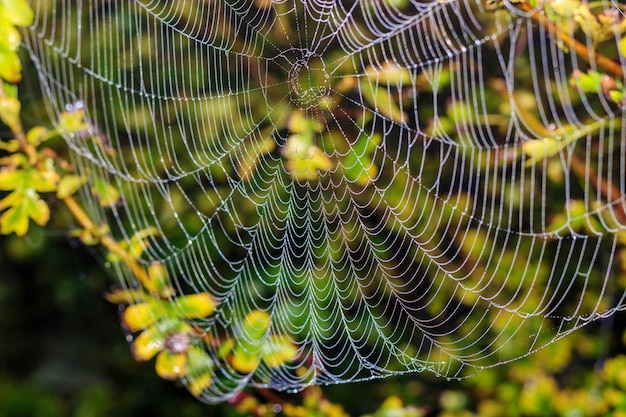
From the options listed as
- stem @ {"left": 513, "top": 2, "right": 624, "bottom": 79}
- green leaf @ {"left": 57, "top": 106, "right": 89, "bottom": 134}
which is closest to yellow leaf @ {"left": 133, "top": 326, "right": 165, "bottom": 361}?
green leaf @ {"left": 57, "top": 106, "right": 89, "bottom": 134}

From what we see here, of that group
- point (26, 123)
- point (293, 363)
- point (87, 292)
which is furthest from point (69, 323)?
point (293, 363)

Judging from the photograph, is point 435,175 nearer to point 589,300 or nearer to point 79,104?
point 589,300

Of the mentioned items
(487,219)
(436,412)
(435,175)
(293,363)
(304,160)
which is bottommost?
(436,412)

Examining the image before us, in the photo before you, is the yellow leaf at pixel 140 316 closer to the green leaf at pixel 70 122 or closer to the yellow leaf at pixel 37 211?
the yellow leaf at pixel 37 211

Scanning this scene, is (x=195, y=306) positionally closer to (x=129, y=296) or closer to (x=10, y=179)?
(x=129, y=296)

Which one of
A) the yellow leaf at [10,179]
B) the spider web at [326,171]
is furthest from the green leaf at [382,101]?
the yellow leaf at [10,179]
